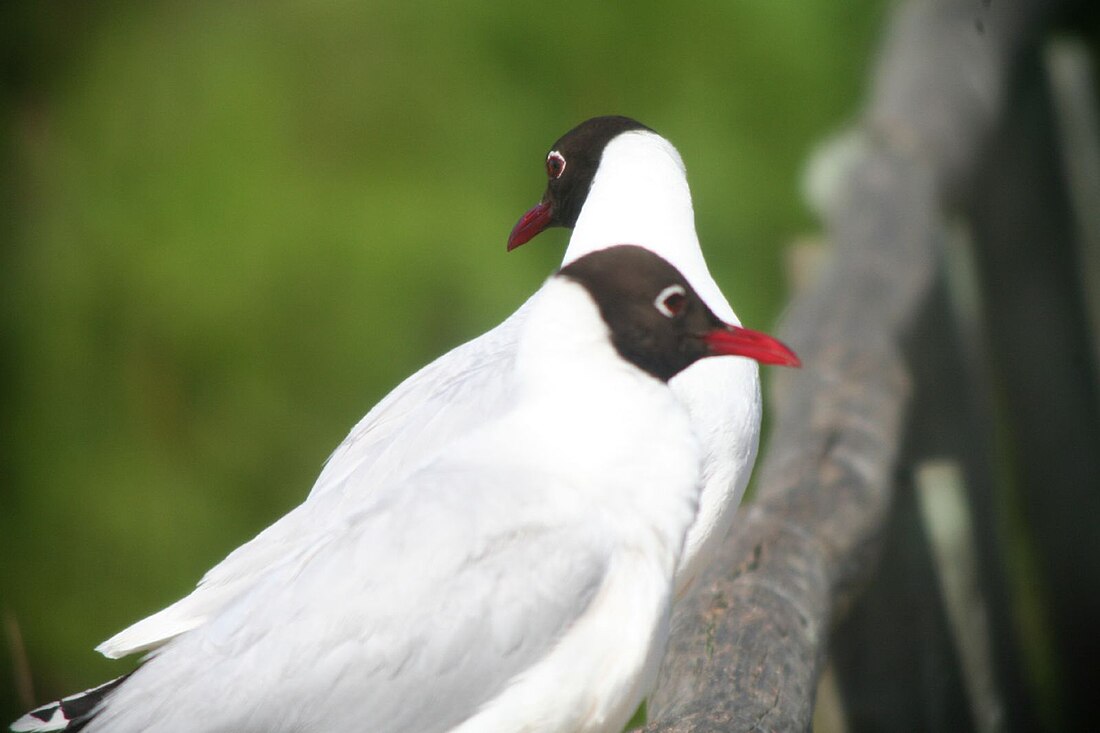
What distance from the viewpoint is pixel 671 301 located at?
2.35m

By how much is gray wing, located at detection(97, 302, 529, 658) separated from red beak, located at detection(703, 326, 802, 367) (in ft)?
1.08

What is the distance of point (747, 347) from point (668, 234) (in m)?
0.66

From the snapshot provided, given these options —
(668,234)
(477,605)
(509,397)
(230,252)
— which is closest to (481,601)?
(477,605)

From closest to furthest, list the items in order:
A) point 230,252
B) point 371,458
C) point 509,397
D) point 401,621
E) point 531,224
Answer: point 401,621
point 509,397
point 371,458
point 531,224
point 230,252

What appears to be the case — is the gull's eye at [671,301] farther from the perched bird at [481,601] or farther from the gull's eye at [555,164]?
the gull's eye at [555,164]

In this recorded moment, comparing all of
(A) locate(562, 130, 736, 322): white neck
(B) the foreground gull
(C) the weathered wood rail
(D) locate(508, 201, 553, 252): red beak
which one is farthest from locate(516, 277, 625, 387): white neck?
(D) locate(508, 201, 553, 252): red beak

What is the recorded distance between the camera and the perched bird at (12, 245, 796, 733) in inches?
83.4

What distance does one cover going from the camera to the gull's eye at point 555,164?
335 centimetres

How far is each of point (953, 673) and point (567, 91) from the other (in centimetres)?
426

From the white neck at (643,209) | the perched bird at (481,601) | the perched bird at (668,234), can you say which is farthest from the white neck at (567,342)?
the white neck at (643,209)

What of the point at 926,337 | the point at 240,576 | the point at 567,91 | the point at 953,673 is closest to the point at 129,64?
the point at 567,91

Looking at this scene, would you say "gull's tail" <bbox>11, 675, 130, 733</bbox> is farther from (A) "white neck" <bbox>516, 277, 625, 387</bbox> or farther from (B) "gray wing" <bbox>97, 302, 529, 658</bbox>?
(A) "white neck" <bbox>516, 277, 625, 387</bbox>

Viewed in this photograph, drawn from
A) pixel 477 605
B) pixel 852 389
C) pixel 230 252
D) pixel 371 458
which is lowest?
pixel 852 389

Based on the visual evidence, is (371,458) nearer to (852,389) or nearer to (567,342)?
(567,342)
